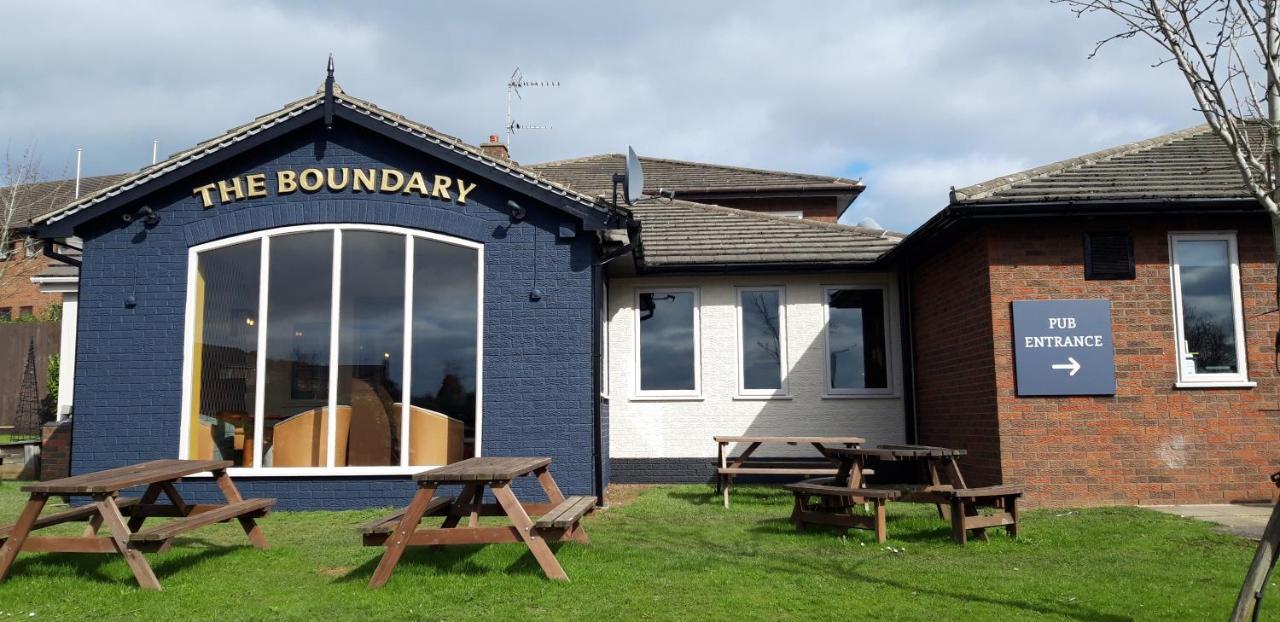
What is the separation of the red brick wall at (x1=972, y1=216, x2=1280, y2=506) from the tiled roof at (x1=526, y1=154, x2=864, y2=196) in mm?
8695

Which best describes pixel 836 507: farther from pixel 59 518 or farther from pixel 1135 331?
pixel 59 518

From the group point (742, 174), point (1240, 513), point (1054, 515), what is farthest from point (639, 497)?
point (742, 174)

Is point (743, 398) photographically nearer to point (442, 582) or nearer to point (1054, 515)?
point (1054, 515)

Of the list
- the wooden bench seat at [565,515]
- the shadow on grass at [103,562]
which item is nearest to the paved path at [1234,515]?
the wooden bench seat at [565,515]

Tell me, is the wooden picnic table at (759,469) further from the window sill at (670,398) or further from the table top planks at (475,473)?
the table top planks at (475,473)

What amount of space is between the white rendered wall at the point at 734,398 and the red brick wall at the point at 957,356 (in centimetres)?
62

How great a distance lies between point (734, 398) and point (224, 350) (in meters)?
6.28

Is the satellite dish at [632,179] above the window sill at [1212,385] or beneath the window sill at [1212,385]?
above

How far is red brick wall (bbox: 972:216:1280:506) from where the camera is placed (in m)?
9.29

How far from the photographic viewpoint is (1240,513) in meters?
8.48

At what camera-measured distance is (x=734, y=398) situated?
40.7 feet

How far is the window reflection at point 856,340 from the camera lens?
12438mm

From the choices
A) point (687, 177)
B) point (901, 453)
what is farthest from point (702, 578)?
point (687, 177)

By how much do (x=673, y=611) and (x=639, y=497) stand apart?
5583 millimetres
